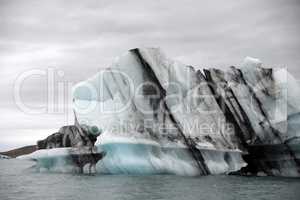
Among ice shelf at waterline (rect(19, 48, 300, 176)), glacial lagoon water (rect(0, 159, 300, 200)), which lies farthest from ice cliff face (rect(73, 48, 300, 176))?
glacial lagoon water (rect(0, 159, 300, 200))

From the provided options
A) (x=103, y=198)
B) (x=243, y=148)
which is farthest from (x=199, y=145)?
(x=103, y=198)

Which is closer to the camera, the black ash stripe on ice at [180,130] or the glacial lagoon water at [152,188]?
the glacial lagoon water at [152,188]

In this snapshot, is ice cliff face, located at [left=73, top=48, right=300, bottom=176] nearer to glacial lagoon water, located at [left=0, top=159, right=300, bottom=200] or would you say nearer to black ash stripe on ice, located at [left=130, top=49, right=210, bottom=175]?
black ash stripe on ice, located at [left=130, top=49, right=210, bottom=175]

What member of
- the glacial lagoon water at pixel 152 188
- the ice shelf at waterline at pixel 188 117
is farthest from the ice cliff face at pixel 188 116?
the glacial lagoon water at pixel 152 188

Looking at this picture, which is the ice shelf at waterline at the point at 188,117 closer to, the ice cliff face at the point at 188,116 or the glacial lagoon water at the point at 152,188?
the ice cliff face at the point at 188,116

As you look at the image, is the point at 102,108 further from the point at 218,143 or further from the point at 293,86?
the point at 293,86

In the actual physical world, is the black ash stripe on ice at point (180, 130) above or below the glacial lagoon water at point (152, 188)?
above

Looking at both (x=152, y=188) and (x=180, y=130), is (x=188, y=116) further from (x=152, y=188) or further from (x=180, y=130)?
(x=152, y=188)

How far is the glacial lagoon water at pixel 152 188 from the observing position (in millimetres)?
20453

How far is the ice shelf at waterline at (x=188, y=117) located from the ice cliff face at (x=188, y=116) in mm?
60

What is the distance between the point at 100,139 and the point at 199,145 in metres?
5.96

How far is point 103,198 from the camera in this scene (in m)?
19.7

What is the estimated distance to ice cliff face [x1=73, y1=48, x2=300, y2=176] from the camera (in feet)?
93.8

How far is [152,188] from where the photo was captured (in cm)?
2261
